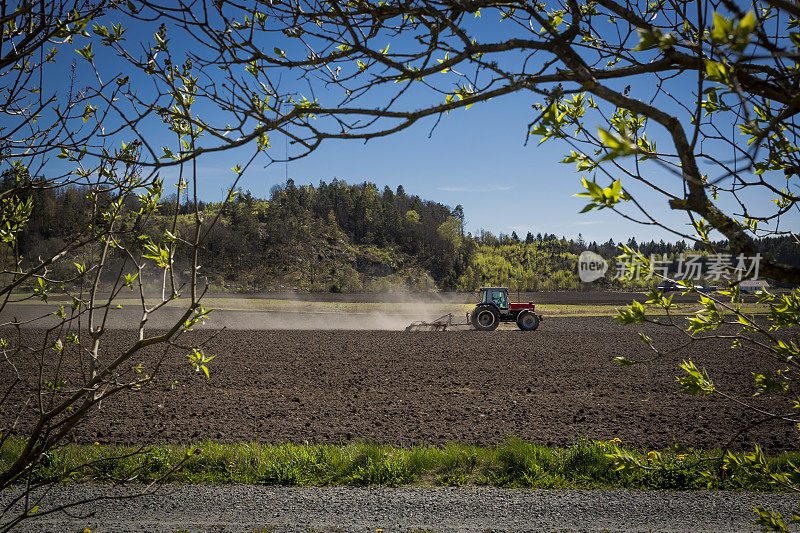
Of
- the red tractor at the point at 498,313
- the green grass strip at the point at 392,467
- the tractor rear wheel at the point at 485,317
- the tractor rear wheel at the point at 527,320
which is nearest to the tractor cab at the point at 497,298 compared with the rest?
the red tractor at the point at 498,313

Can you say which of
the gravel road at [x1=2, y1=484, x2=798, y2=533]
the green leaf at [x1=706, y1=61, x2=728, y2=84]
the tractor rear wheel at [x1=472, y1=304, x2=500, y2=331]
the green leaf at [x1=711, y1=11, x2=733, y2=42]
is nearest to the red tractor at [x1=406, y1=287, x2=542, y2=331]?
the tractor rear wheel at [x1=472, y1=304, x2=500, y2=331]

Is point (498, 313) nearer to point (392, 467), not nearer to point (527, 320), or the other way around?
point (527, 320)

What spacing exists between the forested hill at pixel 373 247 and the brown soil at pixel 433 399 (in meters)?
76.6

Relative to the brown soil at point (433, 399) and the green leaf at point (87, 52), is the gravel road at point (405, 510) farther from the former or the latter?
the green leaf at point (87, 52)

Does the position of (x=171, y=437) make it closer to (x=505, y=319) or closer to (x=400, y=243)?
(x=505, y=319)

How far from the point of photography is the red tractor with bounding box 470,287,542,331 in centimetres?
2203

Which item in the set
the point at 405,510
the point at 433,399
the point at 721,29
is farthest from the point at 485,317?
the point at 721,29

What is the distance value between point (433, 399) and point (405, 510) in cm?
512

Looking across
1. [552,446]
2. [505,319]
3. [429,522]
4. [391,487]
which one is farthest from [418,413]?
[505,319]

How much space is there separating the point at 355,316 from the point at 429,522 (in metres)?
28.7

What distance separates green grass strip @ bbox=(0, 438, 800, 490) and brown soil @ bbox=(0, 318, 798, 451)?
0.95m

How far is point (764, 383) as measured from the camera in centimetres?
222

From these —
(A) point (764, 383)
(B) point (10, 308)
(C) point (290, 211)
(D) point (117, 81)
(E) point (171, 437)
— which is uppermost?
(C) point (290, 211)

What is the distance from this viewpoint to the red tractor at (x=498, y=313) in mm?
22031
